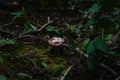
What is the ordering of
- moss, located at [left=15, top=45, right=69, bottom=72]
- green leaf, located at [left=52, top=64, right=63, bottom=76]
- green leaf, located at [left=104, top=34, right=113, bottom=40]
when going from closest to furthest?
1. green leaf, located at [left=52, top=64, right=63, bottom=76]
2. moss, located at [left=15, top=45, right=69, bottom=72]
3. green leaf, located at [left=104, top=34, right=113, bottom=40]

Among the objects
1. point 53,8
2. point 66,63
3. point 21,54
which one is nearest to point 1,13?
point 53,8

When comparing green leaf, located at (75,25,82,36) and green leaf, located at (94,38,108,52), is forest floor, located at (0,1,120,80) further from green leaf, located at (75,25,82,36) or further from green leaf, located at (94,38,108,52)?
green leaf, located at (94,38,108,52)

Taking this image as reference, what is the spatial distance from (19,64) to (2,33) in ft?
2.73

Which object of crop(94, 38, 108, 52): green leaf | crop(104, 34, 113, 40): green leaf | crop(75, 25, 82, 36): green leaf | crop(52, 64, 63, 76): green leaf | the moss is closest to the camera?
crop(94, 38, 108, 52): green leaf

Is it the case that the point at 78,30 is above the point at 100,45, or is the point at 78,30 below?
below

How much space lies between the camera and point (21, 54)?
3219mm

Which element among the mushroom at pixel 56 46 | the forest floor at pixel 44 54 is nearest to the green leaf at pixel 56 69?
the forest floor at pixel 44 54

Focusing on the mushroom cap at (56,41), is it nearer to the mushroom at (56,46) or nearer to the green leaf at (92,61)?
the mushroom at (56,46)

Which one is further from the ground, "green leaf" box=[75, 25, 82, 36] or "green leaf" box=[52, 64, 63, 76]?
"green leaf" box=[75, 25, 82, 36]

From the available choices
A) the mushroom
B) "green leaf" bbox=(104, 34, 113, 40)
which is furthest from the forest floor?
"green leaf" bbox=(104, 34, 113, 40)

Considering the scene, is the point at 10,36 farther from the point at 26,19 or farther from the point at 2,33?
the point at 26,19

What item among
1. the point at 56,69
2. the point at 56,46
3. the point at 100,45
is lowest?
the point at 56,69

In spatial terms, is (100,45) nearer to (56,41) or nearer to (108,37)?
(108,37)

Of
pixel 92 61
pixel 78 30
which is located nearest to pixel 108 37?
pixel 92 61
